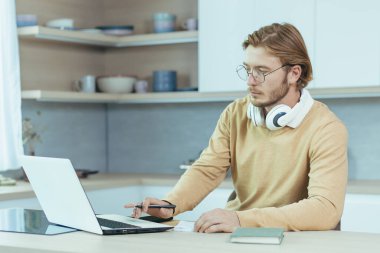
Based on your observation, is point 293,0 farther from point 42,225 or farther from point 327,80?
point 42,225

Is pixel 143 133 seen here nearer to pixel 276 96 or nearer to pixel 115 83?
pixel 115 83

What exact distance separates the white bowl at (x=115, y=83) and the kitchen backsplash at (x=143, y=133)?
0.24m

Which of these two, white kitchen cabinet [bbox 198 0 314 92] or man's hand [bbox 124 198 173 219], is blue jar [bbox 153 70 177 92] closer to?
white kitchen cabinet [bbox 198 0 314 92]

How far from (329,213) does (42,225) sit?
92cm

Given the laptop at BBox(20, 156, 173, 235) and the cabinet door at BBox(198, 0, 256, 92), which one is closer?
the laptop at BBox(20, 156, 173, 235)

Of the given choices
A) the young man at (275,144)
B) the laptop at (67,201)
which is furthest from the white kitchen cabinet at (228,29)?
the laptop at (67,201)

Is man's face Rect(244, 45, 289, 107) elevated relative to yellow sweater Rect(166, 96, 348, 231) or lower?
elevated

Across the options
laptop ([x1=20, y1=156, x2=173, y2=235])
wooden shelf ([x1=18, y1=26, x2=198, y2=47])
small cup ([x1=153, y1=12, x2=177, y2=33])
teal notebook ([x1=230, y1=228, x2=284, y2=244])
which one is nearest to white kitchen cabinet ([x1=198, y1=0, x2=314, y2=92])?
wooden shelf ([x1=18, y1=26, x2=198, y2=47])

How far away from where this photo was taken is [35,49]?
4410 mm

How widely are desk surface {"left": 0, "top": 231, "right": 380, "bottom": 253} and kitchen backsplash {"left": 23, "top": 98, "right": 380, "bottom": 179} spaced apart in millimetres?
2114

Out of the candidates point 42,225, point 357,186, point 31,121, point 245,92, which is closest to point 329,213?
point 42,225

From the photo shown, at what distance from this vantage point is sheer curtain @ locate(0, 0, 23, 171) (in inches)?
158

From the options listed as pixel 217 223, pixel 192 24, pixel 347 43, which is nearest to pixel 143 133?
pixel 192 24

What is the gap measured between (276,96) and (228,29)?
5.28 feet
